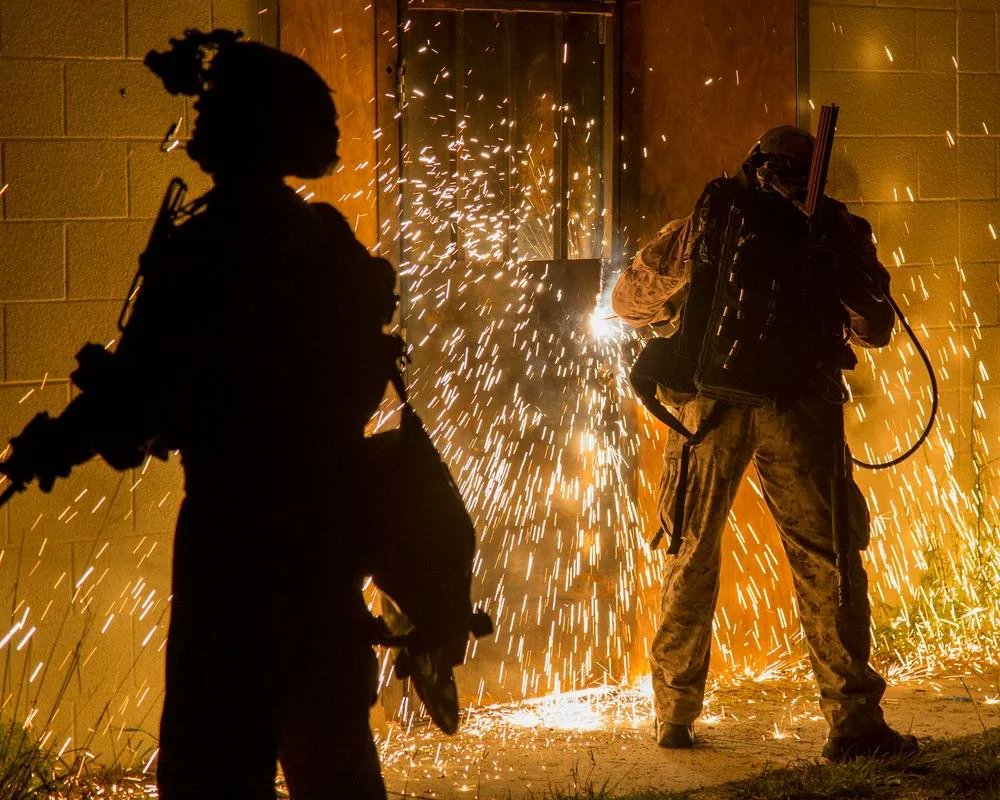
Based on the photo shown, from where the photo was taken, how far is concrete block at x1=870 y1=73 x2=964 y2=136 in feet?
20.1

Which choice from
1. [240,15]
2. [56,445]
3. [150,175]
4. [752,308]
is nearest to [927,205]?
[752,308]

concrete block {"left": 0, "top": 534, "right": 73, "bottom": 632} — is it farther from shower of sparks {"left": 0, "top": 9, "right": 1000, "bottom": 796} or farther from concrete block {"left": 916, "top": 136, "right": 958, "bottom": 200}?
concrete block {"left": 916, "top": 136, "right": 958, "bottom": 200}

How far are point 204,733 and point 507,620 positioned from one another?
302 cm

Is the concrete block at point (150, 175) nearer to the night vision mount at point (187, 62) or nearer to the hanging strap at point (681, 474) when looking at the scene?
the hanging strap at point (681, 474)

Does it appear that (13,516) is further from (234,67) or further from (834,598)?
(834,598)

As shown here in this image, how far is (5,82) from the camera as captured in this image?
4.48 meters

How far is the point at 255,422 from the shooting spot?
9.26 feet

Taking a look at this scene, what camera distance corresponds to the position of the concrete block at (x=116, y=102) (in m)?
4.59

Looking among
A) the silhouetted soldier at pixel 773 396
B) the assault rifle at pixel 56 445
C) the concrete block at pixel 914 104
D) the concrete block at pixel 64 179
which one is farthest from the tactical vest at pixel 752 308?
the assault rifle at pixel 56 445

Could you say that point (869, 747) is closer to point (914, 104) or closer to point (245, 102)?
point (914, 104)

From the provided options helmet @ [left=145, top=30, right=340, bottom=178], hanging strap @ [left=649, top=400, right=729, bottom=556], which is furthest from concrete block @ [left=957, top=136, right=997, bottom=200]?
helmet @ [left=145, top=30, right=340, bottom=178]

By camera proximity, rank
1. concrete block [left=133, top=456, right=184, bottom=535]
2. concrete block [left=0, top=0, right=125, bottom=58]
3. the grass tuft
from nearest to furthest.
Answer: the grass tuft < concrete block [left=0, top=0, right=125, bottom=58] < concrete block [left=133, top=456, right=184, bottom=535]

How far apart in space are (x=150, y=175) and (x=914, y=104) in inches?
127

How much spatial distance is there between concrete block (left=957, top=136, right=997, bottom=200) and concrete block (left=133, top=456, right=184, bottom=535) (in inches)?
140
